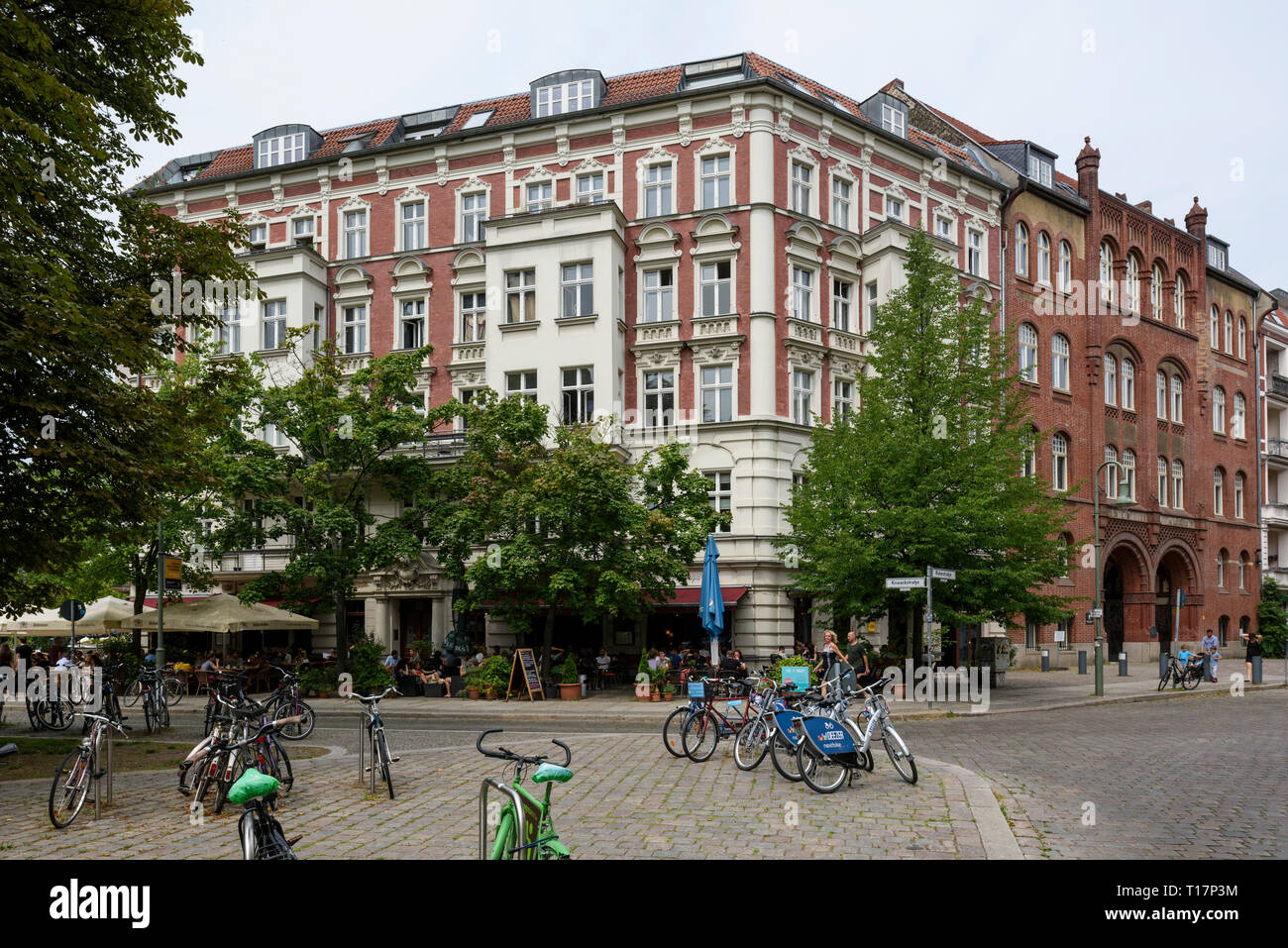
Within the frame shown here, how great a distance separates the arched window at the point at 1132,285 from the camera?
4760cm

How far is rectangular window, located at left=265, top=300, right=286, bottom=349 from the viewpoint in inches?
1431

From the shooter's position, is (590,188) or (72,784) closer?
(72,784)

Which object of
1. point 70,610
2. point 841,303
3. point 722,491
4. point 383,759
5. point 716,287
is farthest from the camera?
point 841,303

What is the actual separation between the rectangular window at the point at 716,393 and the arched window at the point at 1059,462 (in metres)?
18.3

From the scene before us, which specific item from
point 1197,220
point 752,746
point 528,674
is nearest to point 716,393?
point 528,674

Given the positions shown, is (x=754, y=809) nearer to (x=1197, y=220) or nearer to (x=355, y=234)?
(x=355, y=234)

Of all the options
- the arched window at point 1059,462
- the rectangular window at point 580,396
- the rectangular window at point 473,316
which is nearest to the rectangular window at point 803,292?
the rectangular window at point 580,396

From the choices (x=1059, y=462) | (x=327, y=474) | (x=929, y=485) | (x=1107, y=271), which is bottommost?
(x=929, y=485)

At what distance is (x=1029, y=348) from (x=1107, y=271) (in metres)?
7.80

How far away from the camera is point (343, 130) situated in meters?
41.0

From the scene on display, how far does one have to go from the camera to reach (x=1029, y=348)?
140 feet

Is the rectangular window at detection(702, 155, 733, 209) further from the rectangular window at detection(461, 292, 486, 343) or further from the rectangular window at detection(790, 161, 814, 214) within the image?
the rectangular window at detection(461, 292, 486, 343)

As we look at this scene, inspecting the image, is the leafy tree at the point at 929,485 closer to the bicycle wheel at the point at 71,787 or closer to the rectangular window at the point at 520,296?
the rectangular window at the point at 520,296
